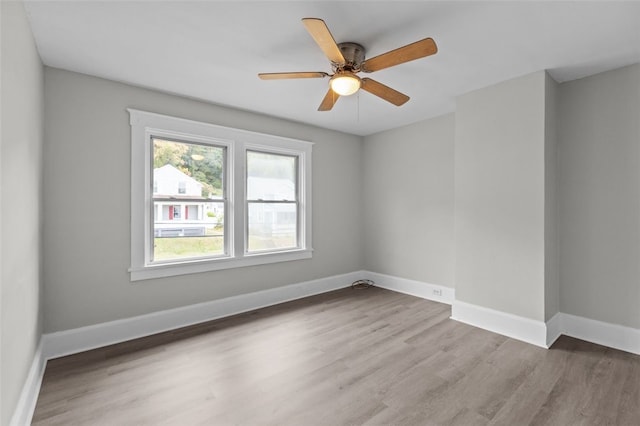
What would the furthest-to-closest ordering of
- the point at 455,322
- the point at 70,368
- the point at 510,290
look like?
1. the point at 455,322
2. the point at 510,290
3. the point at 70,368

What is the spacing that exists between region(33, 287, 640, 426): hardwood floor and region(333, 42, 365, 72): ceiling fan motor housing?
2407 millimetres

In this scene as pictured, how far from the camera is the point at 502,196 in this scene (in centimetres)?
313

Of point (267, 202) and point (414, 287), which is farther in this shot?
point (414, 287)

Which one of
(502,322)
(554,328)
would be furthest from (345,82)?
(554,328)

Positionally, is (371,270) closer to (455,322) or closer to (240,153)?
(455,322)

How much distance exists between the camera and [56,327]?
2689mm

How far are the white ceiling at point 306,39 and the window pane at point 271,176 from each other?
3.59ft

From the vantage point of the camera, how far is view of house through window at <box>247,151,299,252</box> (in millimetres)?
4145

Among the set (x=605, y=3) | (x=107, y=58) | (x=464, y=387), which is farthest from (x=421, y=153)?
(x=107, y=58)

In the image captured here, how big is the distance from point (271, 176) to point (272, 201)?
0.37 m

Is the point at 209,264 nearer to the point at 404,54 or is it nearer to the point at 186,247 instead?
the point at 186,247

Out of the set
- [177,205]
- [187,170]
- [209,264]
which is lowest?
[209,264]

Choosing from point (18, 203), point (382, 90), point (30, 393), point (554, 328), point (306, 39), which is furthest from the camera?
point (554, 328)

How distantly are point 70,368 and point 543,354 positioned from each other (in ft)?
A: 13.5
